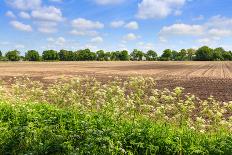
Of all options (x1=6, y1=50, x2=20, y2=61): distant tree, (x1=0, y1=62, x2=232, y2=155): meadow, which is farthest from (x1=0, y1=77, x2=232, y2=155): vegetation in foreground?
(x1=6, y1=50, x2=20, y2=61): distant tree

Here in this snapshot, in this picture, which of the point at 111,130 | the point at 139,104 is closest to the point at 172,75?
the point at 139,104

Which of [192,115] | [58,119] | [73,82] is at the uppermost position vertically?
[73,82]

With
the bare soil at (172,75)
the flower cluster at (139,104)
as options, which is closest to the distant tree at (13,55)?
the bare soil at (172,75)

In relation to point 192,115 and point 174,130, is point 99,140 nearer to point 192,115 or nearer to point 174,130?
point 174,130

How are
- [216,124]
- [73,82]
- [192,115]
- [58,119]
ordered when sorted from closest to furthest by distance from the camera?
[216,124] < [58,119] < [73,82] < [192,115]

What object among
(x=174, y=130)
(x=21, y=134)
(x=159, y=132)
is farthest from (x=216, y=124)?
(x=21, y=134)

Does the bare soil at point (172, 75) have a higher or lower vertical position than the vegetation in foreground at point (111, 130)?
lower

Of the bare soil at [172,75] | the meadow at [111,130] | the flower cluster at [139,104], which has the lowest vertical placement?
the bare soil at [172,75]

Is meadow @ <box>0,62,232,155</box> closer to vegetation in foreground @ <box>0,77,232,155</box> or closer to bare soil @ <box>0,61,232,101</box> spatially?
vegetation in foreground @ <box>0,77,232,155</box>

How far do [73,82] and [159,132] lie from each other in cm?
437

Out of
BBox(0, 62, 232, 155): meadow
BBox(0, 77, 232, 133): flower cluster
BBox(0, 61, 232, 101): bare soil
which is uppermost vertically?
BBox(0, 77, 232, 133): flower cluster

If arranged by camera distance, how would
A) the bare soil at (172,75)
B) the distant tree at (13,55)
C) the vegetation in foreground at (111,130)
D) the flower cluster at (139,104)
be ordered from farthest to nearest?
the distant tree at (13,55), the bare soil at (172,75), the flower cluster at (139,104), the vegetation in foreground at (111,130)

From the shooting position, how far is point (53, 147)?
816cm

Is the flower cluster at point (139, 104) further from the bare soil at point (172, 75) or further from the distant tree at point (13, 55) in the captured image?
the distant tree at point (13, 55)
